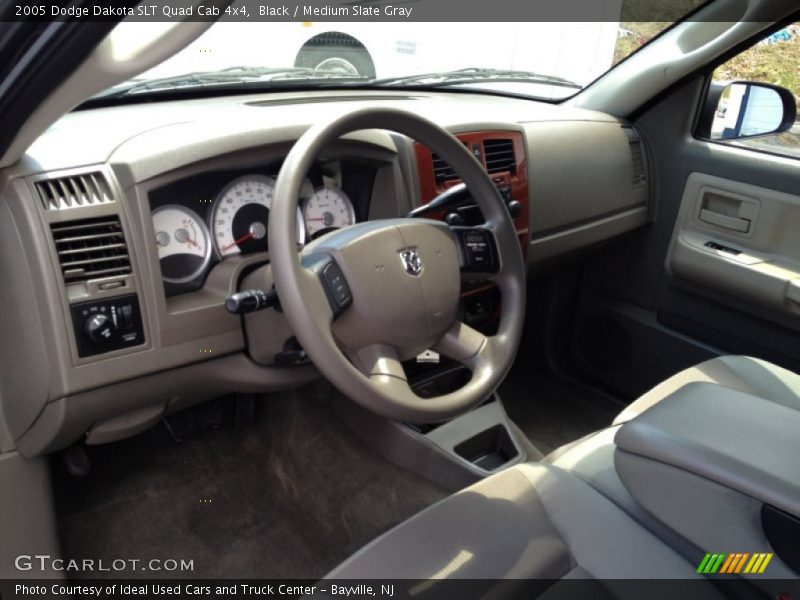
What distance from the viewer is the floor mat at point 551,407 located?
7.90 ft

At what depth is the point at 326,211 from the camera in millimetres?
1622

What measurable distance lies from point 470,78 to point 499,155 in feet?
Answer: 1.84

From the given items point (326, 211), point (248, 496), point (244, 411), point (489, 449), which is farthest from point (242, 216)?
point (489, 449)

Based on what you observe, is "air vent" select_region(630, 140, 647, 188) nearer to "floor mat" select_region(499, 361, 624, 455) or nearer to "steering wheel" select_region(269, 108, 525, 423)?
"floor mat" select_region(499, 361, 624, 455)

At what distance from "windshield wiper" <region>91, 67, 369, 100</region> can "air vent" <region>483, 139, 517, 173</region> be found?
1.68 ft

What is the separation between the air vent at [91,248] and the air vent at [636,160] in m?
1.70

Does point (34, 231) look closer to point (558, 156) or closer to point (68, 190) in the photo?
point (68, 190)

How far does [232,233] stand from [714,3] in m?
1.56

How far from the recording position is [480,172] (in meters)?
1.42

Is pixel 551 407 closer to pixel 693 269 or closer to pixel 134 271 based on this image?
pixel 693 269

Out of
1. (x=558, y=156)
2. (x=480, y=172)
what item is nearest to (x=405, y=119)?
(x=480, y=172)

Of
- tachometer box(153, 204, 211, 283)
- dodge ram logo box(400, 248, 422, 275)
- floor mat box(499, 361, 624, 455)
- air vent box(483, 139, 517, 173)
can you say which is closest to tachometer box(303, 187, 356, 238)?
tachometer box(153, 204, 211, 283)

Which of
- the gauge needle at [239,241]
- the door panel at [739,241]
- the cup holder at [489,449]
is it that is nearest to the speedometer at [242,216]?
the gauge needle at [239,241]

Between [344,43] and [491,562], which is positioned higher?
[344,43]
